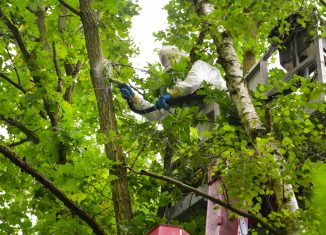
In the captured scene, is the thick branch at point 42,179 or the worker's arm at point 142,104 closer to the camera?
the thick branch at point 42,179

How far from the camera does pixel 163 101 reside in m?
6.75

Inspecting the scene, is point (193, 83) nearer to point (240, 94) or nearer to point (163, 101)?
point (163, 101)

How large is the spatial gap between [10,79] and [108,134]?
6.15ft

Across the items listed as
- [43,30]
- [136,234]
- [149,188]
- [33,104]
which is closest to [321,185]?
[136,234]

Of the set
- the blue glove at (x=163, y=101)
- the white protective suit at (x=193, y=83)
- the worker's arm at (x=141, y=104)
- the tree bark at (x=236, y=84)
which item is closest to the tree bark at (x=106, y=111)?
the blue glove at (x=163, y=101)

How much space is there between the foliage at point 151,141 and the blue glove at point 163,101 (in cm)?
14

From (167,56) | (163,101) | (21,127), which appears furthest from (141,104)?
(21,127)

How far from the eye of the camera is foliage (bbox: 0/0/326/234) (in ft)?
13.5

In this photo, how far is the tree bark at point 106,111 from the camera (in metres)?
5.48

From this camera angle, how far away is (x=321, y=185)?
1.11 m

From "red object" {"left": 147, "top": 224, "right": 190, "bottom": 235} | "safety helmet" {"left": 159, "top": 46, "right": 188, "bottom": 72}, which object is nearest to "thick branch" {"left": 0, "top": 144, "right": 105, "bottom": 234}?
"red object" {"left": 147, "top": 224, "right": 190, "bottom": 235}

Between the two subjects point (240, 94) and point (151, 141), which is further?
point (151, 141)

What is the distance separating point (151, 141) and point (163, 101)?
754mm

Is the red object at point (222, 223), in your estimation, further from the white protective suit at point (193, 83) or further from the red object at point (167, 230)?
the white protective suit at point (193, 83)
